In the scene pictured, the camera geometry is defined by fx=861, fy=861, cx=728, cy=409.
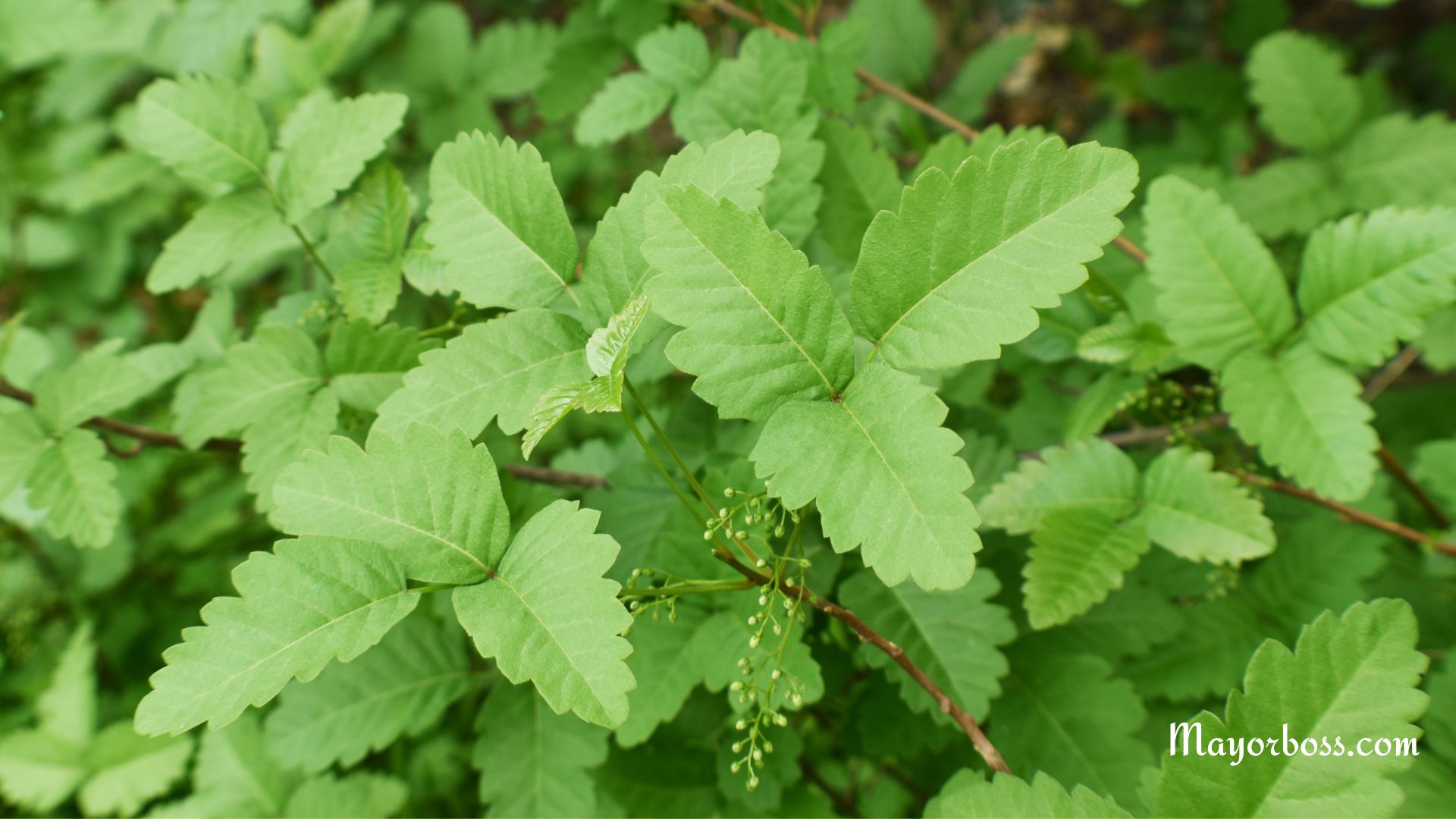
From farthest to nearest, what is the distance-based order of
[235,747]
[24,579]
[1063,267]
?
[24,579]
[235,747]
[1063,267]

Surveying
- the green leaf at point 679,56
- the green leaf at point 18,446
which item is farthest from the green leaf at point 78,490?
the green leaf at point 679,56

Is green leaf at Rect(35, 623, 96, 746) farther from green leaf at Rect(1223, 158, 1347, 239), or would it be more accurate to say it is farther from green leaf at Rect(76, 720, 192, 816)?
green leaf at Rect(1223, 158, 1347, 239)

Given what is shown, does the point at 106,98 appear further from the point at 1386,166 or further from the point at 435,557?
the point at 1386,166

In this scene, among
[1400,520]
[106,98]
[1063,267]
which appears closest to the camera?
[1063,267]

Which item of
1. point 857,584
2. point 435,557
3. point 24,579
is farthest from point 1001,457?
point 24,579

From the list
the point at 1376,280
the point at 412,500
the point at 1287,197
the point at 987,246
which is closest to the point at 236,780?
the point at 412,500

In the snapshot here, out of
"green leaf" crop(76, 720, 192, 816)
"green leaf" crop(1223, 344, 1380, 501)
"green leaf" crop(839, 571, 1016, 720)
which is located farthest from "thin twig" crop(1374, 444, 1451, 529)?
"green leaf" crop(76, 720, 192, 816)
